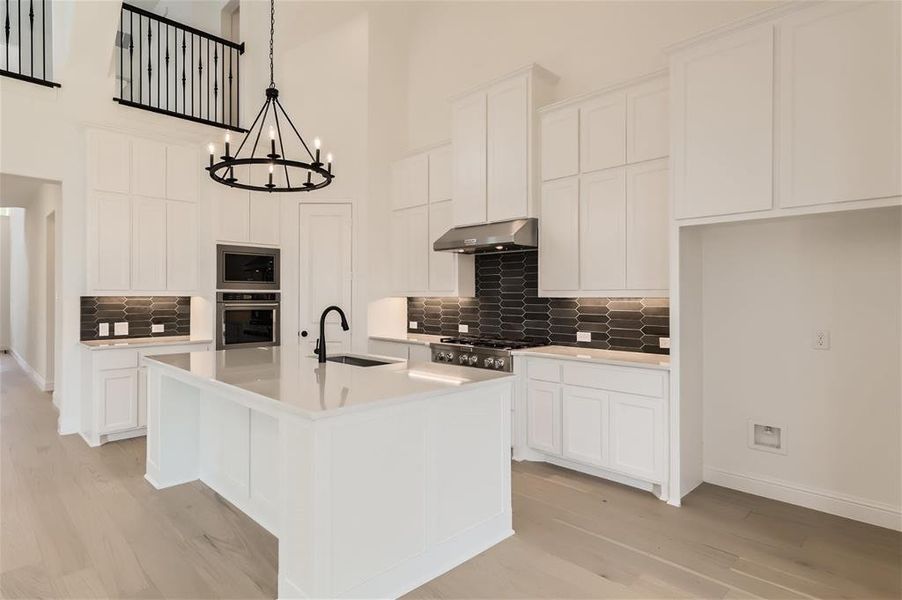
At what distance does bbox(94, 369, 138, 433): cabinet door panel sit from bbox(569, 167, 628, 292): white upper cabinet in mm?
4083

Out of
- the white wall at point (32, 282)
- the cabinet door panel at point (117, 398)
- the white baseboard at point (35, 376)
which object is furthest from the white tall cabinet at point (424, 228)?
the white baseboard at point (35, 376)

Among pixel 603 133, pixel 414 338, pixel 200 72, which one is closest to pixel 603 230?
pixel 603 133

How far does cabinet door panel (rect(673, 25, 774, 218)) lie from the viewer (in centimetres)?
284

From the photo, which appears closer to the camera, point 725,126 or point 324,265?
point 725,126

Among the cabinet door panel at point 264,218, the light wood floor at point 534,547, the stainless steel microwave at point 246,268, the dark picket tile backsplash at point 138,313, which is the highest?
the cabinet door panel at point 264,218

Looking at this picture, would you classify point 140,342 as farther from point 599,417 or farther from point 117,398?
point 599,417

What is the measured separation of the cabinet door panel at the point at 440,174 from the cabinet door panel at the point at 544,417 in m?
2.16

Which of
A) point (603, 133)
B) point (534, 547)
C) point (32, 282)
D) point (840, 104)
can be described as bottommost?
point (534, 547)

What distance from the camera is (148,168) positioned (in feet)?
15.6

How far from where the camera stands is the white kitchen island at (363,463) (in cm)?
197

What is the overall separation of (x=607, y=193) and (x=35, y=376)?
8.34 meters

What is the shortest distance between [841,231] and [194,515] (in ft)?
13.9

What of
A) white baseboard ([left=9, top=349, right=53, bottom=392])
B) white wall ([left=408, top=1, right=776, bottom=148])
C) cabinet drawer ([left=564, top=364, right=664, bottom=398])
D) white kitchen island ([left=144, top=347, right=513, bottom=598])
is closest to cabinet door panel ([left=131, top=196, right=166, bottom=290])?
white kitchen island ([left=144, top=347, right=513, bottom=598])

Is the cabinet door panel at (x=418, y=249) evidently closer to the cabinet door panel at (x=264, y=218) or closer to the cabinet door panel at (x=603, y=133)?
the cabinet door panel at (x=264, y=218)
